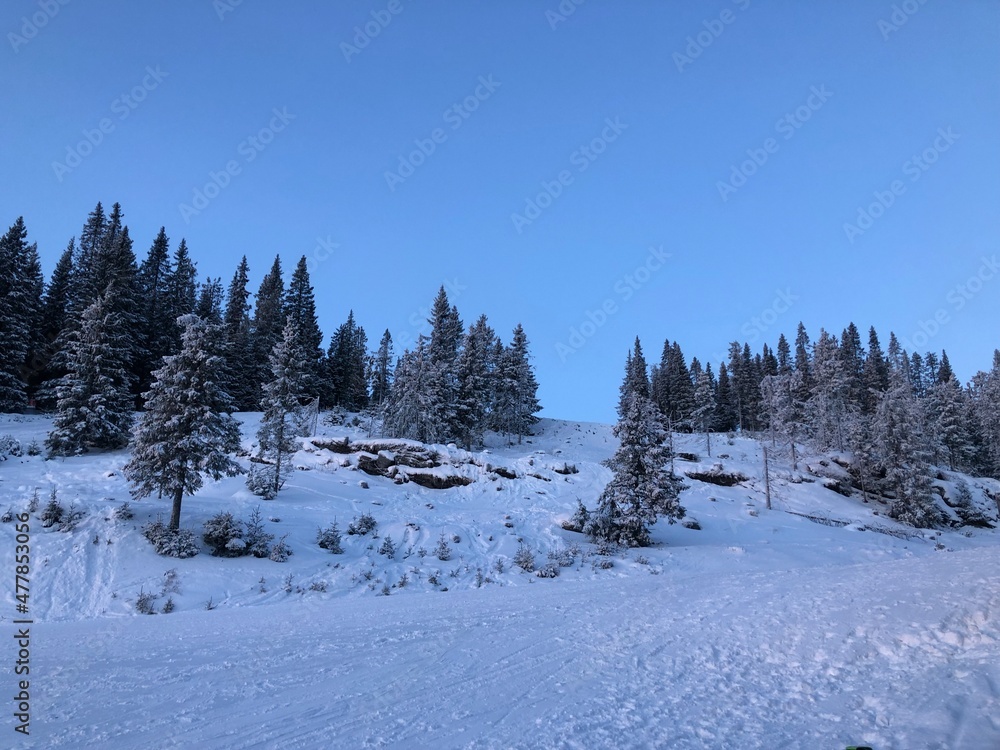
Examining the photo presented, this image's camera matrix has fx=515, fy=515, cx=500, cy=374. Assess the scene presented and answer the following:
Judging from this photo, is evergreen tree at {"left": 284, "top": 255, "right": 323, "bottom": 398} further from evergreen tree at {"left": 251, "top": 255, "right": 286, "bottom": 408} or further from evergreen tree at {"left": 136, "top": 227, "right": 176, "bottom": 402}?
evergreen tree at {"left": 136, "top": 227, "right": 176, "bottom": 402}

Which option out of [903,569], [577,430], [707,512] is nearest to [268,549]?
[903,569]

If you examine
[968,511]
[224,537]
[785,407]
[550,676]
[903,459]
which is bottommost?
[968,511]

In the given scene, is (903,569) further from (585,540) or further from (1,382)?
(1,382)

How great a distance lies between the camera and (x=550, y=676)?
7.07 m

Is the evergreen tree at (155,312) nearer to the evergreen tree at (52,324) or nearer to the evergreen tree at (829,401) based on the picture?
the evergreen tree at (52,324)

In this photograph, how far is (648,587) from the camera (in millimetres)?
14859

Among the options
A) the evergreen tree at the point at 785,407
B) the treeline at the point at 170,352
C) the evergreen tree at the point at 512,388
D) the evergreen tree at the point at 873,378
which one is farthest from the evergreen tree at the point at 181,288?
the evergreen tree at the point at 873,378

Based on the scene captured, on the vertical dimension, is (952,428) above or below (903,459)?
above

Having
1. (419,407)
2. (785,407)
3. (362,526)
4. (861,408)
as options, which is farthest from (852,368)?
(362,526)

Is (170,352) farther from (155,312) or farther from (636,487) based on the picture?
(636,487)

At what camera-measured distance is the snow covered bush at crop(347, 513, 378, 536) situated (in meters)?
22.8

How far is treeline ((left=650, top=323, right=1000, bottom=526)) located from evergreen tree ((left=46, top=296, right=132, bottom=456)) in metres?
34.1

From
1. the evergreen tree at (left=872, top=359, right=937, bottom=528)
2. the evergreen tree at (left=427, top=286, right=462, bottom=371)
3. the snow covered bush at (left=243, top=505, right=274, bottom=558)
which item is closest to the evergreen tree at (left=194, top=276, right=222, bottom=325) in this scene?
the evergreen tree at (left=427, top=286, right=462, bottom=371)

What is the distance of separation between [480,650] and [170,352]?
172 feet
